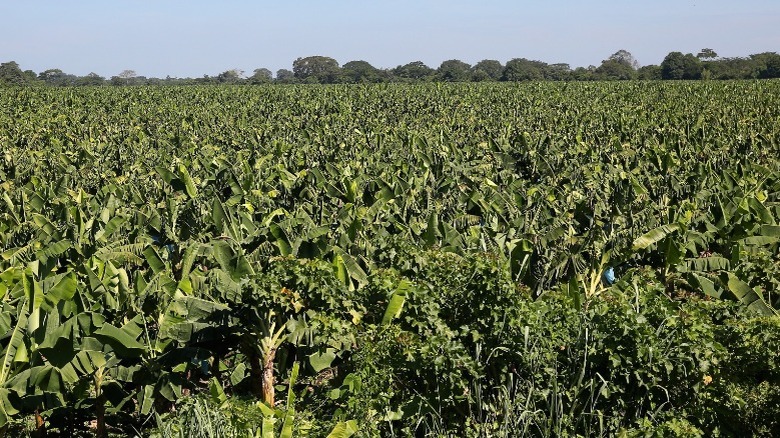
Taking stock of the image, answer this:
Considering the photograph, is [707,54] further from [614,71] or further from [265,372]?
[265,372]

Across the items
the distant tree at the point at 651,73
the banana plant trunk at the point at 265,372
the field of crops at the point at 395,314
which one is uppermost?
the field of crops at the point at 395,314

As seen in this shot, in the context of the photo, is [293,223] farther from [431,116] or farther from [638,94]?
[638,94]

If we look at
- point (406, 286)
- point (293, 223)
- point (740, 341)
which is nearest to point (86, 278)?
point (293, 223)

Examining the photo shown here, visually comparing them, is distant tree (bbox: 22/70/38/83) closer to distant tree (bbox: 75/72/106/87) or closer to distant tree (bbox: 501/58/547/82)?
distant tree (bbox: 75/72/106/87)

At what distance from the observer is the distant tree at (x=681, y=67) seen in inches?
3113

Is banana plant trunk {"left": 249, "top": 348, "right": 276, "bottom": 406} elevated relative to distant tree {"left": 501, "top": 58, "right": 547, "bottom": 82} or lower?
elevated

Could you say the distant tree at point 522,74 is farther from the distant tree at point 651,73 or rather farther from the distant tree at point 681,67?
the distant tree at point 681,67

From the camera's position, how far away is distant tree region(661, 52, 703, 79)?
79.1 m

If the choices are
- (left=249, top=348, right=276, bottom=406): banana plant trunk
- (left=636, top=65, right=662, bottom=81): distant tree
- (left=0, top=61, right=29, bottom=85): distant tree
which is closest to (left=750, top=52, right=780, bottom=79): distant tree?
(left=636, top=65, right=662, bottom=81): distant tree

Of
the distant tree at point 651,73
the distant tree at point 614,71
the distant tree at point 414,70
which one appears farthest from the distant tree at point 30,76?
the distant tree at point 651,73

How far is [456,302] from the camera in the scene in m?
5.28

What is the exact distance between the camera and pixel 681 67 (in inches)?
3155

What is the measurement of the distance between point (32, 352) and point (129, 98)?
30232mm

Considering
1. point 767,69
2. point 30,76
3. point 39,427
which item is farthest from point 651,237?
point 30,76
